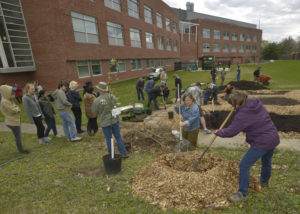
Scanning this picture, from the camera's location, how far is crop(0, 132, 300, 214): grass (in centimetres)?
309

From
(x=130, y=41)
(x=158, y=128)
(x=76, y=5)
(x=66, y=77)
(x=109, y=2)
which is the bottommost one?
(x=158, y=128)

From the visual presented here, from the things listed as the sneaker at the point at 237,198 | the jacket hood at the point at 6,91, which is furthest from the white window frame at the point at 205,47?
the sneaker at the point at 237,198

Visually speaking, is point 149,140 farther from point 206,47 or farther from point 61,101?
point 206,47

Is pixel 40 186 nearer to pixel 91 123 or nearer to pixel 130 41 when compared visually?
pixel 91 123

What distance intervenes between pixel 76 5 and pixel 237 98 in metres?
19.5

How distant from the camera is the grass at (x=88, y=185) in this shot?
3.09 metres

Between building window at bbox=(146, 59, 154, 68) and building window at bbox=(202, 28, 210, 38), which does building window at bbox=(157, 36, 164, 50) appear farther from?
building window at bbox=(202, 28, 210, 38)

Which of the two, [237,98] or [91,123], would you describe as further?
[91,123]

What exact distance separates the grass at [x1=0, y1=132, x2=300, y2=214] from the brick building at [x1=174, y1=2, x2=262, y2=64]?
4467 centimetres

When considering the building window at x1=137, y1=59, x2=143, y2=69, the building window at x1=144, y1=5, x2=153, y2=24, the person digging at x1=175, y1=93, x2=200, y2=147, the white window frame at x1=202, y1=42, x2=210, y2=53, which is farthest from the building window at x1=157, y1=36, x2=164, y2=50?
the person digging at x1=175, y1=93, x2=200, y2=147

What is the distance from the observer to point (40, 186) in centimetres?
379

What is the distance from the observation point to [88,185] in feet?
12.4

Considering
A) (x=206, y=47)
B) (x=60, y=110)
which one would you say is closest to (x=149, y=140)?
(x=60, y=110)

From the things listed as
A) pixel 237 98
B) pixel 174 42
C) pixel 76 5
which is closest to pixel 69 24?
pixel 76 5
